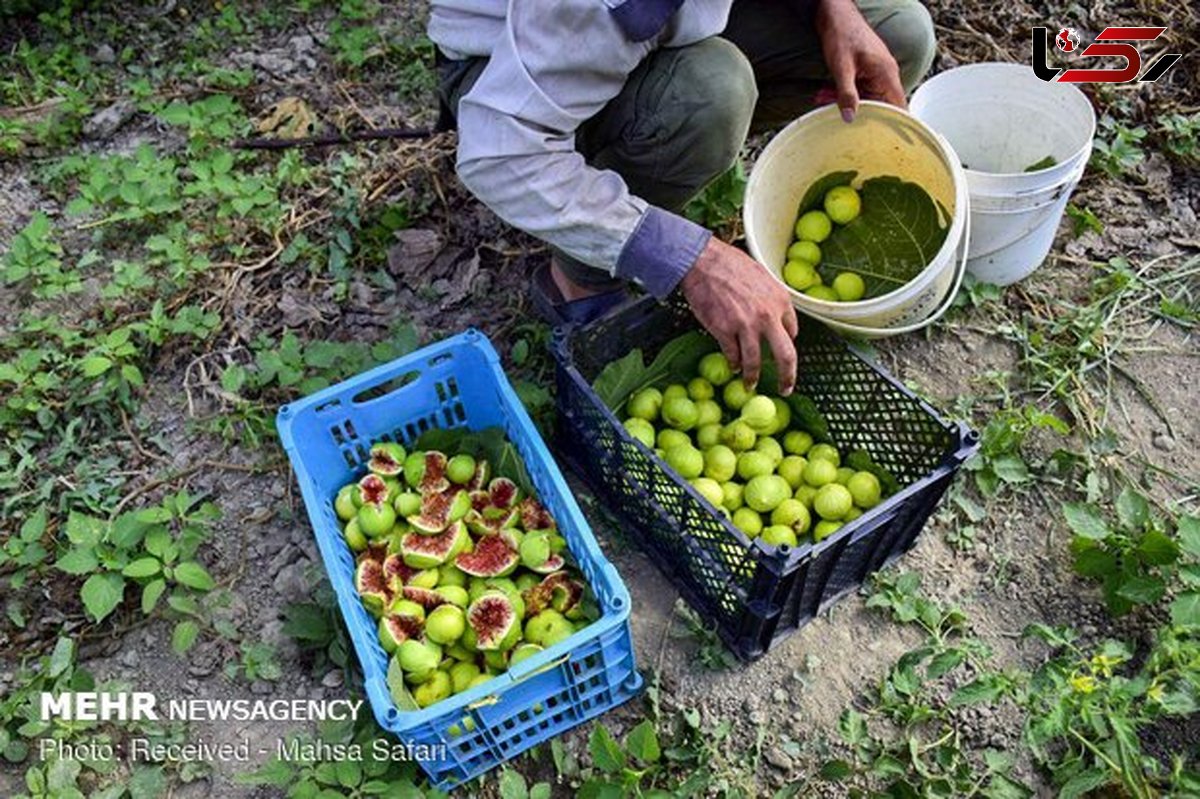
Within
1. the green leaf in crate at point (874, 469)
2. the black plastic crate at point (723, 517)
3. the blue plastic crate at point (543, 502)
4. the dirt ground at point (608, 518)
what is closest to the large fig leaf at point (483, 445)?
the blue plastic crate at point (543, 502)

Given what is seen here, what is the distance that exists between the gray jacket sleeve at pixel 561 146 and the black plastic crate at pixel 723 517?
377 mm

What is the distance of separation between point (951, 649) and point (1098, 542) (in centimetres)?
56

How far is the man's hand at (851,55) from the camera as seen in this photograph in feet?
8.88

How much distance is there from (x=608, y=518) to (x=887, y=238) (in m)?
1.23

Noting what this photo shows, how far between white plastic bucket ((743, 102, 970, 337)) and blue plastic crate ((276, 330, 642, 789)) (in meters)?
0.84

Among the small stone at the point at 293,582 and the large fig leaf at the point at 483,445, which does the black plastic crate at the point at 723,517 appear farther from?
the small stone at the point at 293,582

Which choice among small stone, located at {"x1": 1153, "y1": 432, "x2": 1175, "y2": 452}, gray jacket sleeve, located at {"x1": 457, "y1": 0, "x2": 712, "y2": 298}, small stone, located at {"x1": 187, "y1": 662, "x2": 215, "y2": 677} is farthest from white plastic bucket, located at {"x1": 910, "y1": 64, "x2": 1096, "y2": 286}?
small stone, located at {"x1": 187, "y1": 662, "x2": 215, "y2": 677}

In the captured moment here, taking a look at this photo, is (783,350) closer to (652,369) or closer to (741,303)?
(741,303)

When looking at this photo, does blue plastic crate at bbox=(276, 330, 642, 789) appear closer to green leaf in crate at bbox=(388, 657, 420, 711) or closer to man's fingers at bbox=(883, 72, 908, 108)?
green leaf in crate at bbox=(388, 657, 420, 711)

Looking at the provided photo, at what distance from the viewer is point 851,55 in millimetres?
2740

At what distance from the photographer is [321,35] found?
409cm

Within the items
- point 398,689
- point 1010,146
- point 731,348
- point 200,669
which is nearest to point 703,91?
point 731,348

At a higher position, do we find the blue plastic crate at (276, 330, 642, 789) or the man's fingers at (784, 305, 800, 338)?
the man's fingers at (784, 305, 800, 338)

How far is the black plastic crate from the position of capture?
2.22 m
